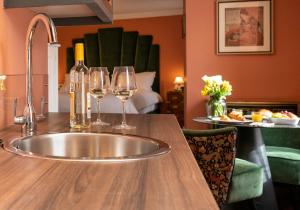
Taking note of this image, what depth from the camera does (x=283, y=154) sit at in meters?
2.49

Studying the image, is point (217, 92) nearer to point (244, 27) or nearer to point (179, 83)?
point (244, 27)

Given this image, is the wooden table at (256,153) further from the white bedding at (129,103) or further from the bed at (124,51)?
the bed at (124,51)

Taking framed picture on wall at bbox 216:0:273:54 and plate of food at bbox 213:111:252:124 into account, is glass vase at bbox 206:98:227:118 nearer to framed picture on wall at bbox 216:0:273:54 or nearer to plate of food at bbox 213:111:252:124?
plate of food at bbox 213:111:252:124

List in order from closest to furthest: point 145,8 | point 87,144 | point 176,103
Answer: point 87,144 → point 176,103 → point 145,8

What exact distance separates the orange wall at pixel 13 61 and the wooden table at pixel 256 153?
145 centimetres

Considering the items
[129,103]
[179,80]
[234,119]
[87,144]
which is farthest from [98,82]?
[179,80]

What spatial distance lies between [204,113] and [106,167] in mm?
3205

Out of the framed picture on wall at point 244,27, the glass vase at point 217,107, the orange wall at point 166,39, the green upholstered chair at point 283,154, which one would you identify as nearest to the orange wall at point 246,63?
the framed picture on wall at point 244,27

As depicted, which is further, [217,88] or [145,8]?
[145,8]

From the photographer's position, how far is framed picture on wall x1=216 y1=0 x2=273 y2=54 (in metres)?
3.58

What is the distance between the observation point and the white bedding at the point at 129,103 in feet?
13.8

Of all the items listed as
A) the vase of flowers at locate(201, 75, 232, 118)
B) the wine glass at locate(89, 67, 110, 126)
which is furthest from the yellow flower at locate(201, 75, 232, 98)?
the wine glass at locate(89, 67, 110, 126)

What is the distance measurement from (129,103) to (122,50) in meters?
2.62

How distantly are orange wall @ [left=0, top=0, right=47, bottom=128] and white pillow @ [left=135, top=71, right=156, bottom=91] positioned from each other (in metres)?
4.63
